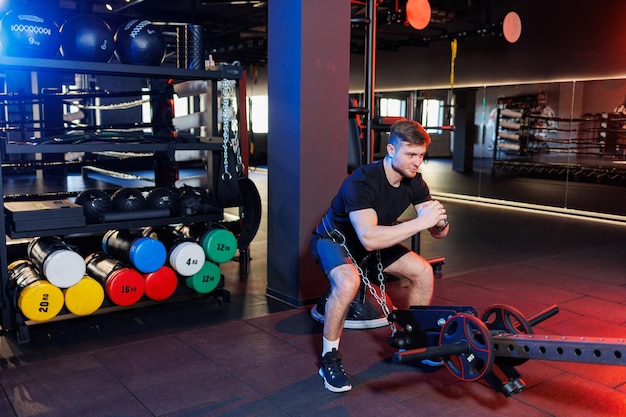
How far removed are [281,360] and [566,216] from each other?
17.0 feet

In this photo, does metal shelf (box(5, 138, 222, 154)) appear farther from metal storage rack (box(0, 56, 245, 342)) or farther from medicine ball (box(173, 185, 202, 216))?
medicine ball (box(173, 185, 202, 216))

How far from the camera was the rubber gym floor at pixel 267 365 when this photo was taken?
209 cm

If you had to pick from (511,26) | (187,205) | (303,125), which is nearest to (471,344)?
(303,125)

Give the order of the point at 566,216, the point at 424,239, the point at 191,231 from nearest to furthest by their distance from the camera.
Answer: the point at 191,231 → the point at 424,239 → the point at 566,216

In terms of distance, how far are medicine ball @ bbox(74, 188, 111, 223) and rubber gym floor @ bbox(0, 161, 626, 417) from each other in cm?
53

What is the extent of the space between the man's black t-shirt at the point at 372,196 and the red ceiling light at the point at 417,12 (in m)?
2.82

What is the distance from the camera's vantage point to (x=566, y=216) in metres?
6.72

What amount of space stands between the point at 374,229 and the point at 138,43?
1.55 meters

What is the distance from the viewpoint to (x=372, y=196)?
2.32 meters

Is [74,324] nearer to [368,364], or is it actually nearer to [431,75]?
[368,364]

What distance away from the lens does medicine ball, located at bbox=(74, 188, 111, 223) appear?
3020 millimetres

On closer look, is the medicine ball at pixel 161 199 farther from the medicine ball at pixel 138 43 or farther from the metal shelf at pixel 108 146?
the medicine ball at pixel 138 43

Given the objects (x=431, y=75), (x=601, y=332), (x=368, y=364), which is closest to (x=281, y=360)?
(x=368, y=364)

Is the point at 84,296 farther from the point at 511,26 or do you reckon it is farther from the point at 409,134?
the point at 511,26
